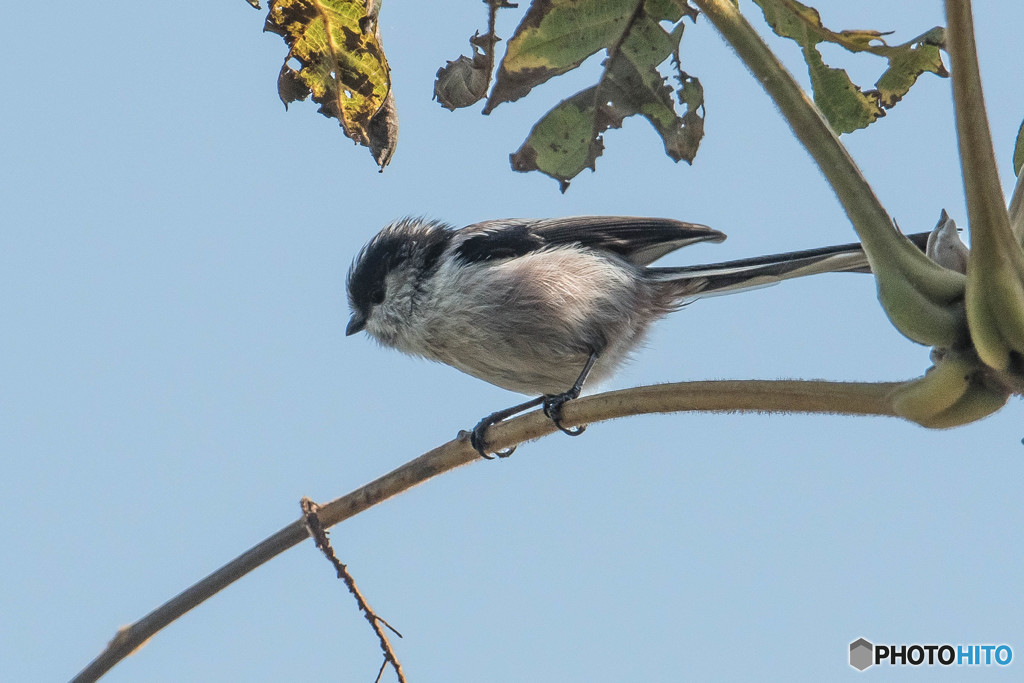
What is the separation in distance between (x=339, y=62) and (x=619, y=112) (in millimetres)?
866

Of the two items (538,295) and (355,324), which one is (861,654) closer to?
(538,295)

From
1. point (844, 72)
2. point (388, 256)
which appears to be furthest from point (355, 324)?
point (844, 72)

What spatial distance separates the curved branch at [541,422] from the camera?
5.31ft

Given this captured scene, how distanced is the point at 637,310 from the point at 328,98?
7.17 feet

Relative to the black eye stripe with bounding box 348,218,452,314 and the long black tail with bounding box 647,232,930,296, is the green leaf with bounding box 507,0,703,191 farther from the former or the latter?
the black eye stripe with bounding box 348,218,452,314

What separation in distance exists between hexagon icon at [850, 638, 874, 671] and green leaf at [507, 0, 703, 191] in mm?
1802

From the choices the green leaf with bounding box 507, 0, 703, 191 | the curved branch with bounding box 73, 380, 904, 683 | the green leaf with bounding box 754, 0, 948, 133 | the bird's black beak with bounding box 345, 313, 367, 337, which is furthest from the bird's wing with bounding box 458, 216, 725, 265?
the curved branch with bounding box 73, 380, 904, 683

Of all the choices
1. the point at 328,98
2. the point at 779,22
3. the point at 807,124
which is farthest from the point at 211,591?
the point at 779,22

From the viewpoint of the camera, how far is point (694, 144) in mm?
2924

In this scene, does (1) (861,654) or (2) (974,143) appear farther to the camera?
(1) (861,654)

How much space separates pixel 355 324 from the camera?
5.04m

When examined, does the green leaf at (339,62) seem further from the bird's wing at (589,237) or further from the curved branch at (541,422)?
the bird's wing at (589,237)

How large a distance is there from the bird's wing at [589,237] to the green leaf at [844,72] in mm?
1796

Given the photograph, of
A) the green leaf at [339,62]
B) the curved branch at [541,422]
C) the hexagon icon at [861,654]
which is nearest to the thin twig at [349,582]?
the curved branch at [541,422]
